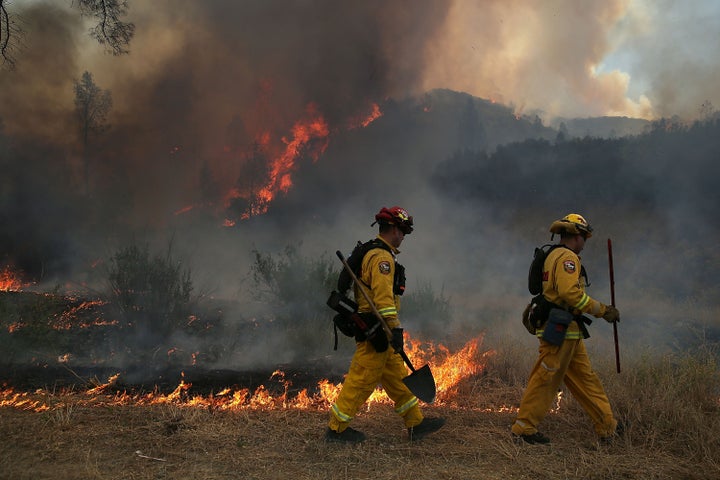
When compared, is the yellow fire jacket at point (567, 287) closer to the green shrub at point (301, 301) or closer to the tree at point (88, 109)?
the green shrub at point (301, 301)

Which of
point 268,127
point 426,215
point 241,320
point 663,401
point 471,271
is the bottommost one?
point 663,401

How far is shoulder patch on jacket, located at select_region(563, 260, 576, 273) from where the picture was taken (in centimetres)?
404

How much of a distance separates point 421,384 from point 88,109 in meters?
22.9

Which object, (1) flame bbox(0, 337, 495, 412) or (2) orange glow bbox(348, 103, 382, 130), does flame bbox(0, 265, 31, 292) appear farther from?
(2) orange glow bbox(348, 103, 382, 130)

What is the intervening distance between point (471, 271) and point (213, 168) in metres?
12.4

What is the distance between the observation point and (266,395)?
5695 mm

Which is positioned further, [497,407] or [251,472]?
[497,407]

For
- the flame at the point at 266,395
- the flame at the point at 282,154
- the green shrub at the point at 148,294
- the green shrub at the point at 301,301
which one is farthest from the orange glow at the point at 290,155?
the flame at the point at 266,395

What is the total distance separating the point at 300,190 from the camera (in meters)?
22.6

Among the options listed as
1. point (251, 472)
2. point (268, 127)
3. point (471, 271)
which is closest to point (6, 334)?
point (251, 472)

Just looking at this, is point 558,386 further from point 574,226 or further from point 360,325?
point 360,325

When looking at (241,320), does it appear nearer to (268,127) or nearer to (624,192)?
(268,127)

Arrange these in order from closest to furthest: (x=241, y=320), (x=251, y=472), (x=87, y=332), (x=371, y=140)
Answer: (x=251, y=472) < (x=87, y=332) < (x=241, y=320) < (x=371, y=140)

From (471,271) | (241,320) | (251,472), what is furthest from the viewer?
(471,271)
